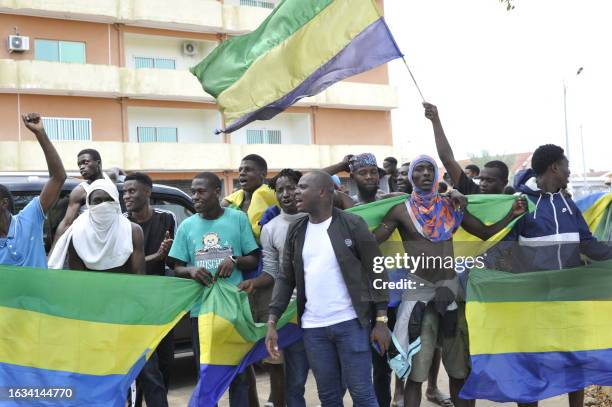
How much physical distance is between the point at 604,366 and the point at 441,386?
221 cm

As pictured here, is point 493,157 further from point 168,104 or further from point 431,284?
point 431,284

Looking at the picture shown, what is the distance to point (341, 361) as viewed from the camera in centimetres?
414

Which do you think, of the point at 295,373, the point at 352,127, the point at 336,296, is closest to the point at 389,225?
the point at 336,296

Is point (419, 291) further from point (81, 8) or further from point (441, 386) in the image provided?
point (81, 8)

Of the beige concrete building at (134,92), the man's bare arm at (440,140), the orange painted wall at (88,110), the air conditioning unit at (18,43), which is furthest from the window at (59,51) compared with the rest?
the man's bare arm at (440,140)

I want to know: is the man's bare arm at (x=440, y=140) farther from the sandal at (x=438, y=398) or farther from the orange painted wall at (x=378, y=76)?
the orange painted wall at (x=378, y=76)

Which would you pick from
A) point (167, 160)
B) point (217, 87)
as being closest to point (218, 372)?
point (217, 87)

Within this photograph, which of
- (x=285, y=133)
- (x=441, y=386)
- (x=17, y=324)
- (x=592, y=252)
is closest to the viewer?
(x=17, y=324)

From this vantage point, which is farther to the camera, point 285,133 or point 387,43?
point 285,133

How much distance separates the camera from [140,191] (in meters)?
5.36

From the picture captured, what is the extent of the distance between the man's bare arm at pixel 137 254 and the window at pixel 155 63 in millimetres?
25621

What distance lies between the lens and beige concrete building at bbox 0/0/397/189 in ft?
85.0

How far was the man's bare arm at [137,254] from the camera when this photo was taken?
4.83 metres

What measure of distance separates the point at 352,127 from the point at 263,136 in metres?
4.79
